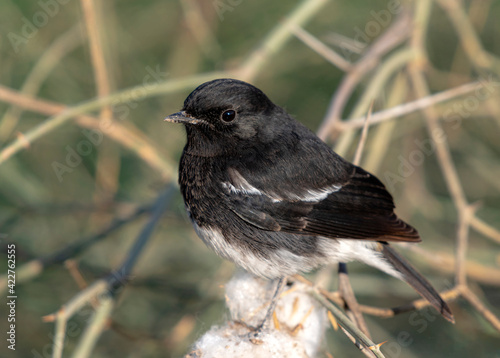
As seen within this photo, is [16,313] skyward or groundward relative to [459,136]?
groundward

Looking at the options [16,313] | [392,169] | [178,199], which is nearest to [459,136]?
[392,169]

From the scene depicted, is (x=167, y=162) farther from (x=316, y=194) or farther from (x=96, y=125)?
(x=316, y=194)

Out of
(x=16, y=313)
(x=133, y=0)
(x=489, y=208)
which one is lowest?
(x=16, y=313)

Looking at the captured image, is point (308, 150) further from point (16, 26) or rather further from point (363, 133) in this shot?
point (16, 26)
